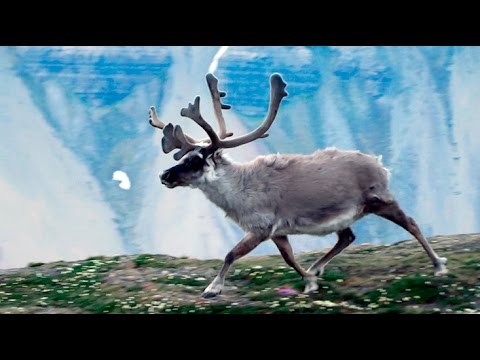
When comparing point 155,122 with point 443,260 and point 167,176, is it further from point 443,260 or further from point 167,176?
point 443,260

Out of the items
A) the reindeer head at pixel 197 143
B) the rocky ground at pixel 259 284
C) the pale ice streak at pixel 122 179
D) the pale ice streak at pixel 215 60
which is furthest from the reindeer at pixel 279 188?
the pale ice streak at pixel 122 179

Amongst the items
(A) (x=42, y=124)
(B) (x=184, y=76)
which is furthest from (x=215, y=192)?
(A) (x=42, y=124)

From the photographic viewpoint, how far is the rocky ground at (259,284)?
544 centimetres

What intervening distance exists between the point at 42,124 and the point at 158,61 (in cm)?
95

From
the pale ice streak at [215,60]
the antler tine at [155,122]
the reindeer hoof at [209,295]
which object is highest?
the pale ice streak at [215,60]

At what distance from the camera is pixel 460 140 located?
6113 millimetres

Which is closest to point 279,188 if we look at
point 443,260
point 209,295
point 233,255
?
point 233,255

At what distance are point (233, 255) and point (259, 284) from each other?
36cm

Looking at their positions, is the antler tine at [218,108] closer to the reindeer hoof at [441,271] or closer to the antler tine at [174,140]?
the antler tine at [174,140]

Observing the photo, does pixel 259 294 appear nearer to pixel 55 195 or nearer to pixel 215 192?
pixel 215 192

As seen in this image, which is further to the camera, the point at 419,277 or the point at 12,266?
the point at 12,266

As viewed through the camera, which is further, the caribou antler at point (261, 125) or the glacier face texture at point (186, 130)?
the glacier face texture at point (186, 130)

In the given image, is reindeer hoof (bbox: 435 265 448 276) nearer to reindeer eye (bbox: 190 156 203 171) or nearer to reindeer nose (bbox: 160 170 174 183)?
reindeer eye (bbox: 190 156 203 171)

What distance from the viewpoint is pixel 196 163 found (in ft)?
18.1
